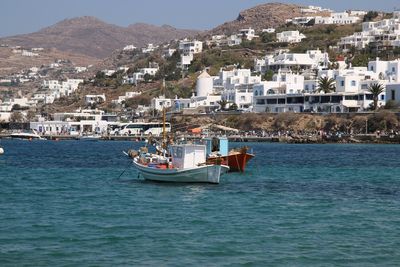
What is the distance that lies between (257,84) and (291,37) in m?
52.5

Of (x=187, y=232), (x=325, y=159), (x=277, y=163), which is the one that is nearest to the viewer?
(x=187, y=232)

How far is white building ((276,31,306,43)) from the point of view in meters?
165

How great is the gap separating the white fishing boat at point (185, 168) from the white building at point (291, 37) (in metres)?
128

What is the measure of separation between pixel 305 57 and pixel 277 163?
7779 centimetres

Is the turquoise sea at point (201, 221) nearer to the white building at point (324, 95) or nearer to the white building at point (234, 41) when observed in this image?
the white building at point (324, 95)

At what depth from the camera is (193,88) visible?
463 ft

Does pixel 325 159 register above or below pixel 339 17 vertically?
below

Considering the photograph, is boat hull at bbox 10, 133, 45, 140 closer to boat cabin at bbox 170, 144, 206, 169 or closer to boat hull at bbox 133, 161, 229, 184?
boat hull at bbox 133, 161, 229, 184

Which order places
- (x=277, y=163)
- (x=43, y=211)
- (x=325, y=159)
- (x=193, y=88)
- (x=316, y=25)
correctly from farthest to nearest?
(x=316, y=25)
(x=193, y=88)
(x=325, y=159)
(x=277, y=163)
(x=43, y=211)

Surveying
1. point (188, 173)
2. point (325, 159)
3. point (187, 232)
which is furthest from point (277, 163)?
point (187, 232)

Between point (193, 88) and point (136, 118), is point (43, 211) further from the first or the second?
point (193, 88)

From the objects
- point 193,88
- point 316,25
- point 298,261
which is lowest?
point 298,261

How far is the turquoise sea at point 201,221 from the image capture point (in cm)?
2055

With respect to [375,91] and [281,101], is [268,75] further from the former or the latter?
[375,91]
